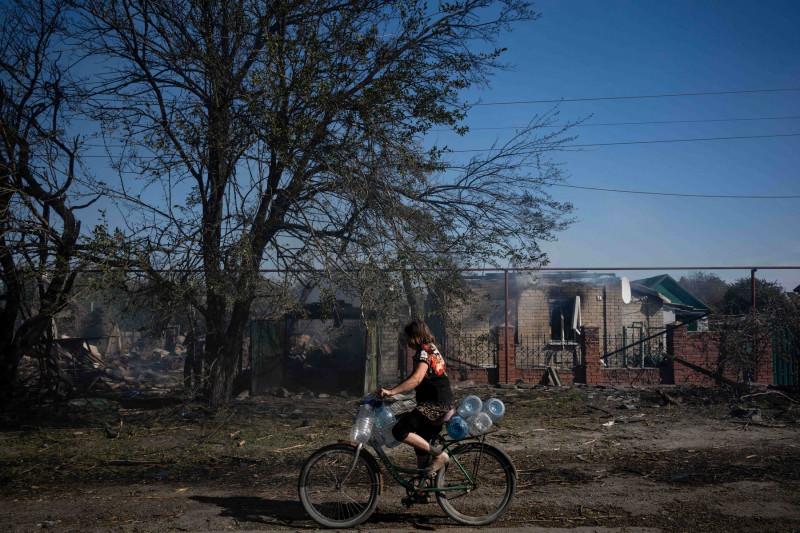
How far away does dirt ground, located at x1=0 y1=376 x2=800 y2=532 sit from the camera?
4691 millimetres

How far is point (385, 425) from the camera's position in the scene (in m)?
4.59

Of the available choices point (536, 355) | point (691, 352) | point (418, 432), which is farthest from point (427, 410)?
point (691, 352)

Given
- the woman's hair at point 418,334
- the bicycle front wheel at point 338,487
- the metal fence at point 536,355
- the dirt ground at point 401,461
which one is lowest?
the dirt ground at point 401,461

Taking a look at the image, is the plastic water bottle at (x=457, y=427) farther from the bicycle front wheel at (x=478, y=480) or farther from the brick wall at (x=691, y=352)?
the brick wall at (x=691, y=352)

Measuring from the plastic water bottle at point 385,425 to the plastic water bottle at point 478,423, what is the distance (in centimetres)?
62

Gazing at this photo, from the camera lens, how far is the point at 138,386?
15461mm

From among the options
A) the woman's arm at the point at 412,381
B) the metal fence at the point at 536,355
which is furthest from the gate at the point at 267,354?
the woman's arm at the point at 412,381

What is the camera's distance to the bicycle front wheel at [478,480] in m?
4.47

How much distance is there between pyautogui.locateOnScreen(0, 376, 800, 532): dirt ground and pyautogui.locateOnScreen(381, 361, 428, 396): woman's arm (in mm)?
1117

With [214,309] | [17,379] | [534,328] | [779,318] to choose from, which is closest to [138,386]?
[17,379]

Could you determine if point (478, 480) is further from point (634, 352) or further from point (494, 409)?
point (634, 352)

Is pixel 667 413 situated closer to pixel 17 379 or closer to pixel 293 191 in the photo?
pixel 293 191

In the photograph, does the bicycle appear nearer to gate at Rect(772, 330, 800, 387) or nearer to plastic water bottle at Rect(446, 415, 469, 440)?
plastic water bottle at Rect(446, 415, 469, 440)

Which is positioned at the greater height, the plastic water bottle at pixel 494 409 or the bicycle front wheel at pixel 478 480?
the plastic water bottle at pixel 494 409
